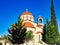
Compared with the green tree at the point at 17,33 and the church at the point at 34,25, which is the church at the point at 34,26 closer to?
the church at the point at 34,25

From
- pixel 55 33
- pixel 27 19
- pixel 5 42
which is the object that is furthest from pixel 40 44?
pixel 5 42

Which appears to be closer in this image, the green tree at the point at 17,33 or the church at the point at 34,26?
the green tree at the point at 17,33

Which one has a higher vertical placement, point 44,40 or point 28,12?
point 28,12

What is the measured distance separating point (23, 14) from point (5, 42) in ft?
88.3

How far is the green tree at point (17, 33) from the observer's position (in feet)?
146

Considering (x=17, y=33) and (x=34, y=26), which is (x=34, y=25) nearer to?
(x=34, y=26)

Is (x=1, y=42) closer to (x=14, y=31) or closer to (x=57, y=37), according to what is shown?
(x=14, y=31)

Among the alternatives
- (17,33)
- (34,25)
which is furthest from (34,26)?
(17,33)

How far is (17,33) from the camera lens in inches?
1757

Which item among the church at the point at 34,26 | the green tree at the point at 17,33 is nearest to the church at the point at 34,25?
the church at the point at 34,26

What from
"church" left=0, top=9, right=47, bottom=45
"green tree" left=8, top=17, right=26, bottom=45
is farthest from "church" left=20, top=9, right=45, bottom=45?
"green tree" left=8, top=17, right=26, bottom=45

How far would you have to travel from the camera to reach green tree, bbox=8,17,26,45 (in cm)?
4441

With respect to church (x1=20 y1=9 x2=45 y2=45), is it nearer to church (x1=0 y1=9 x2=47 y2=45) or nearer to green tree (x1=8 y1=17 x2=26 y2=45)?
church (x1=0 y1=9 x2=47 y2=45)

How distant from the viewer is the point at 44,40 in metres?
64.2
